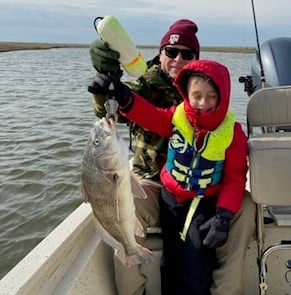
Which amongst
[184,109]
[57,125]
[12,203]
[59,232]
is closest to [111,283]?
[59,232]

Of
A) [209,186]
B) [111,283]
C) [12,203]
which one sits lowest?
[12,203]

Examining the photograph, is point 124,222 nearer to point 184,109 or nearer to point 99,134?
point 99,134

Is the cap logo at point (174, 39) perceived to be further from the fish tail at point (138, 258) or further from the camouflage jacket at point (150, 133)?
the fish tail at point (138, 258)

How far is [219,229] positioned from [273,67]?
3335mm

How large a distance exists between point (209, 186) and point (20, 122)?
1069 centimetres

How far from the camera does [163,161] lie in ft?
11.1

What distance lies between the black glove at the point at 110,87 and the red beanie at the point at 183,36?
2.37 ft

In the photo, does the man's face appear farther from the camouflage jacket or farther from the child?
the child

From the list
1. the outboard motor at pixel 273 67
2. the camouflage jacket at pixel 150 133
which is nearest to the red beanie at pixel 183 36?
the camouflage jacket at pixel 150 133

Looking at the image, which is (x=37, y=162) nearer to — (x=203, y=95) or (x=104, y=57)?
(x=203, y=95)

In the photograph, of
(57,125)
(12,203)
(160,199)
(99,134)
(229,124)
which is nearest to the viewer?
(99,134)

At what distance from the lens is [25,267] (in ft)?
8.45

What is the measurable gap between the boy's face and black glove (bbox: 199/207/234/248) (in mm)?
564

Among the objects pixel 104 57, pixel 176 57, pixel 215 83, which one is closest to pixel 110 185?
pixel 104 57
